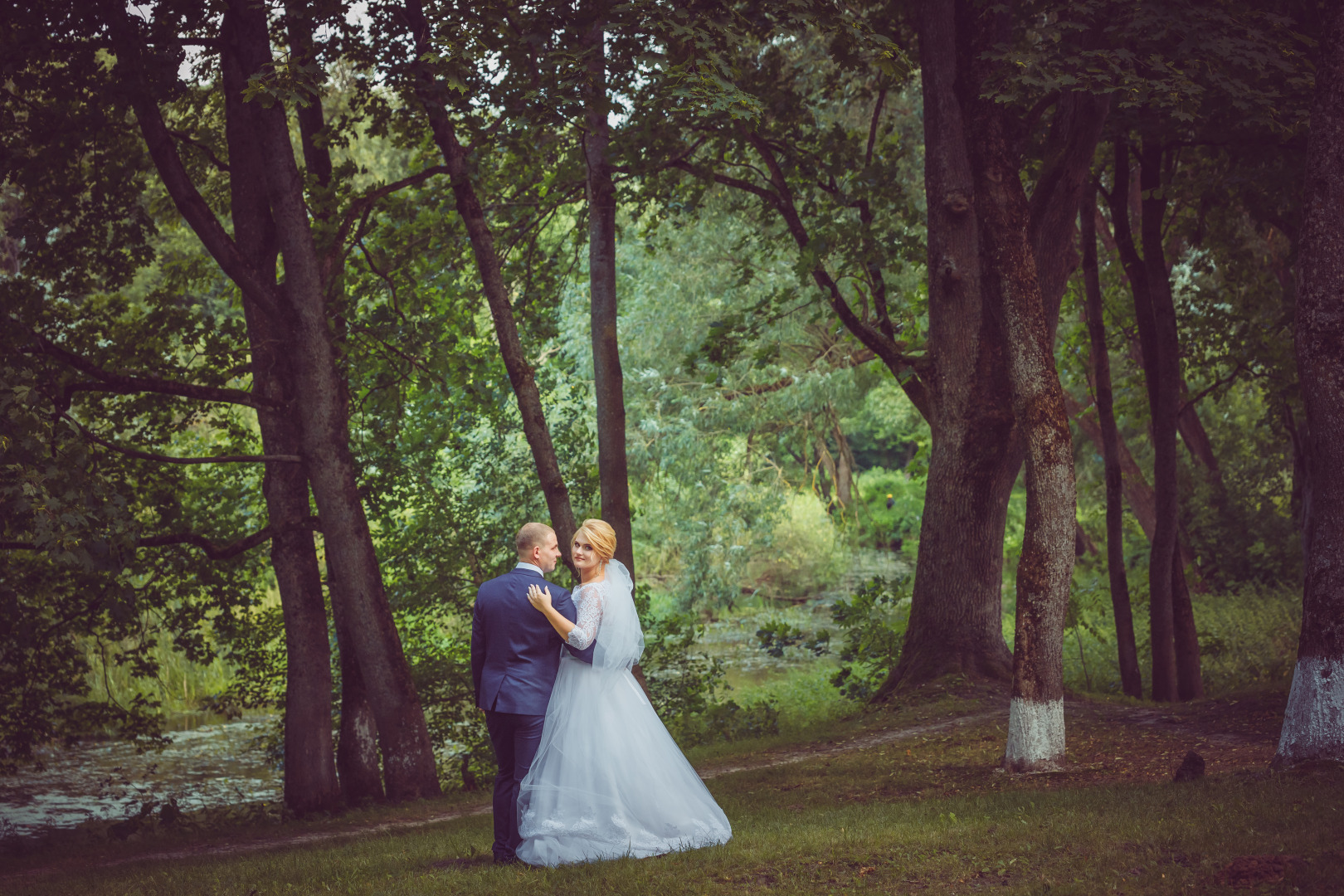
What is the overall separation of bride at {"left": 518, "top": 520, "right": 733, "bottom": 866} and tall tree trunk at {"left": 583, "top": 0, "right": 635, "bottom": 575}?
556cm

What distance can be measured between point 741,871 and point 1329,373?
491 centimetres

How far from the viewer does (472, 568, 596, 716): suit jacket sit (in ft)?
20.3

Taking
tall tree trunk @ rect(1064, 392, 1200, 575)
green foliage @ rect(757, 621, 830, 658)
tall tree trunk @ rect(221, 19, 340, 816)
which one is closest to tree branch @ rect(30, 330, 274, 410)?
tall tree trunk @ rect(221, 19, 340, 816)

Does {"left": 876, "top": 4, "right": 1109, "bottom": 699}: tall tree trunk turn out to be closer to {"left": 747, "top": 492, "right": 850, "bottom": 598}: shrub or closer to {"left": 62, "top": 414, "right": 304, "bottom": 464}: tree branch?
{"left": 62, "top": 414, "right": 304, "bottom": 464}: tree branch

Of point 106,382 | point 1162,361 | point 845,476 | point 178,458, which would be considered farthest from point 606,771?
point 845,476

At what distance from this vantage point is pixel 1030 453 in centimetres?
806

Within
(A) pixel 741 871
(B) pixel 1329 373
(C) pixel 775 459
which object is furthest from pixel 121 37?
(C) pixel 775 459

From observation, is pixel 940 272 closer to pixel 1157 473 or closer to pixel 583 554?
pixel 1157 473

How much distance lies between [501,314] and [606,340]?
5.06 feet

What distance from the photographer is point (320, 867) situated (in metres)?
6.96

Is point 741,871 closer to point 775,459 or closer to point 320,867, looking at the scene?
point 320,867

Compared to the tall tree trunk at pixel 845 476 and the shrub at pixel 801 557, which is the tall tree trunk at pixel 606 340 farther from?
the tall tree trunk at pixel 845 476

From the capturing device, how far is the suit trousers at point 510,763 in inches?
245

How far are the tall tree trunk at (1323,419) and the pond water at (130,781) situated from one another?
11364 mm
